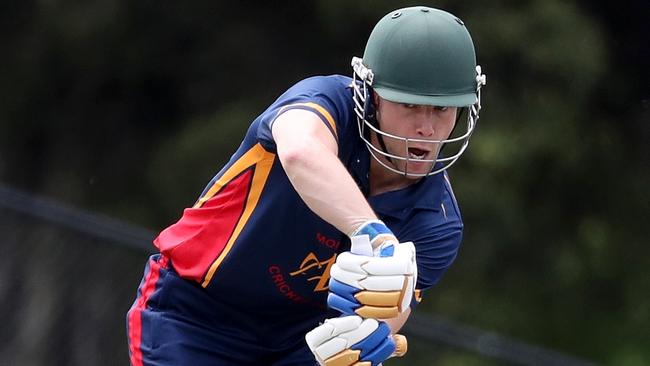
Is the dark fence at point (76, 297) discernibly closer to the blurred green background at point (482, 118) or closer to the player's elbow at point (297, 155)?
the blurred green background at point (482, 118)

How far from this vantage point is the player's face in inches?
133

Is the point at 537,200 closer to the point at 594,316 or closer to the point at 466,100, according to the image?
the point at 594,316

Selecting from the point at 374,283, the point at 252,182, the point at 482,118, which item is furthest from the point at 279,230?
the point at 482,118

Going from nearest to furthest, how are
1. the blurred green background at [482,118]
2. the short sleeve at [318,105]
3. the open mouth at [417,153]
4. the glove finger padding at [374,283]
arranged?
1. the glove finger padding at [374,283]
2. the short sleeve at [318,105]
3. the open mouth at [417,153]
4. the blurred green background at [482,118]

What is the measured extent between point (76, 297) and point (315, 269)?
2950 mm

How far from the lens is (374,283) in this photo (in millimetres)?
2873

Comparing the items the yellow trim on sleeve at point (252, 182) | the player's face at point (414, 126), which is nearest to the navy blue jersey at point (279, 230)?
the yellow trim on sleeve at point (252, 182)

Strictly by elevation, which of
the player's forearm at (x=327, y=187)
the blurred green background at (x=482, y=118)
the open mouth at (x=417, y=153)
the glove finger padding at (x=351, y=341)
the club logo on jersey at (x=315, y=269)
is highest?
the player's forearm at (x=327, y=187)

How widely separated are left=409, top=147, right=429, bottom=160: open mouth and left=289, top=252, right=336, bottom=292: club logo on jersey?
1.22ft

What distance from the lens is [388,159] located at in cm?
349

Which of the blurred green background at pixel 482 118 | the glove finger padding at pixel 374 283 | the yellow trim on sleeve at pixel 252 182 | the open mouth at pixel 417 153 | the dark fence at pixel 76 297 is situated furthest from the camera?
the blurred green background at pixel 482 118

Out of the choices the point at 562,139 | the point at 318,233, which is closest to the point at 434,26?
the point at 318,233

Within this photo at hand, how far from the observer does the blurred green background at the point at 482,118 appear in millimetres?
8383

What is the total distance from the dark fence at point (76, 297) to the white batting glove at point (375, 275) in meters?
3.07
